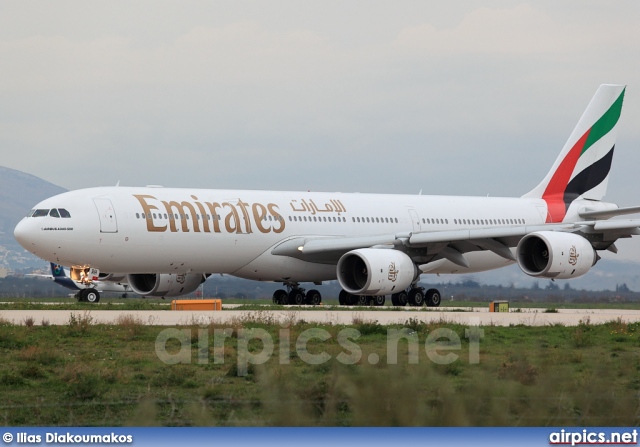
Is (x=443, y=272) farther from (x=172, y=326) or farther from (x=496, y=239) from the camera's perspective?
(x=172, y=326)

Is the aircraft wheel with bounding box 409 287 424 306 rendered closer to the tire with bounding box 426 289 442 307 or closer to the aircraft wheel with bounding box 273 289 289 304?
the tire with bounding box 426 289 442 307

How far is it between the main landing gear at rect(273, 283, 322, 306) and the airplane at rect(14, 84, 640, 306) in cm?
5

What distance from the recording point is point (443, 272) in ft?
134

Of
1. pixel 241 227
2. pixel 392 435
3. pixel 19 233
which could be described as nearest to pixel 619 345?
pixel 392 435

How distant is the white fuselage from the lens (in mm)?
30625

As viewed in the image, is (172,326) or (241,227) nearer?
(172,326)

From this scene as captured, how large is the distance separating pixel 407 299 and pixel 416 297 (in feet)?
1.20

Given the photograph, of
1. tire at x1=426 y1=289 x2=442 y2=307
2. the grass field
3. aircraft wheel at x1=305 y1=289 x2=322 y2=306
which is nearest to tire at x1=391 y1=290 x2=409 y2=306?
tire at x1=426 y1=289 x2=442 y2=307

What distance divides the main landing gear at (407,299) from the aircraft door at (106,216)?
10.1 m

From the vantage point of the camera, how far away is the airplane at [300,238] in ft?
101

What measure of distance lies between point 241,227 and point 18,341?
1517 centimetres

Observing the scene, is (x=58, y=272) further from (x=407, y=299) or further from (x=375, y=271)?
(x=375, y=271)

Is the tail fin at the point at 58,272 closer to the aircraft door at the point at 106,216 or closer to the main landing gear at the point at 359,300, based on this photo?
the main landing gear at the point at 359,300

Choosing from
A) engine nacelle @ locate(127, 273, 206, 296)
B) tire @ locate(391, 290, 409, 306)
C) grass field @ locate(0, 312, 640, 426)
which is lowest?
grass field @ locate(0, 312, 640, 426)
